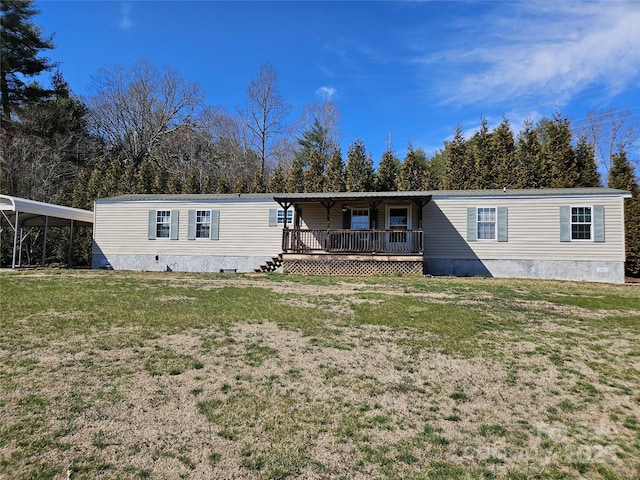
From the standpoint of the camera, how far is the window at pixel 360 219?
1614 centimetres

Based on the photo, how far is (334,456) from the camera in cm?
264

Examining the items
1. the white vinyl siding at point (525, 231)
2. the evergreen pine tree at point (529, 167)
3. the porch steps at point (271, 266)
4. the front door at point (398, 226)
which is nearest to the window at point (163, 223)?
the porch steps at point (271, 266)

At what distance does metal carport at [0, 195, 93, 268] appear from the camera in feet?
47.6

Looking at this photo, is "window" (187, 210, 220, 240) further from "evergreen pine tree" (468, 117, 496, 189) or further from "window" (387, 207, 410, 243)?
"evergreen pine tree" (468, 117, 496, 189)

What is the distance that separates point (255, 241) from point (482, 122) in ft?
51.1

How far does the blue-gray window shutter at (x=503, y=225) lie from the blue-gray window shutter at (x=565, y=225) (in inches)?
73.1

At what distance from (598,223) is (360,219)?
8.70 metres

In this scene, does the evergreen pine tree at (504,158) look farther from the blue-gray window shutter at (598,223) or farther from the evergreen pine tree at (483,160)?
the blue-gray window shutter at (598,223)

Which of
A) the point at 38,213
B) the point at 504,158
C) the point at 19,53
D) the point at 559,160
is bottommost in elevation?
the point at 38,213

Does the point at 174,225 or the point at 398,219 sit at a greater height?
the point at 398,219

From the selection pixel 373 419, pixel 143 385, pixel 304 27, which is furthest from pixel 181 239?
pixel 373 419

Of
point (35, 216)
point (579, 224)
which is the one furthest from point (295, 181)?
point (579, 224)

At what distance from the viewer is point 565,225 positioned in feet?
45.4

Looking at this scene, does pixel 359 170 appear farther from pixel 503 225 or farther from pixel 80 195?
pixel 80 195
